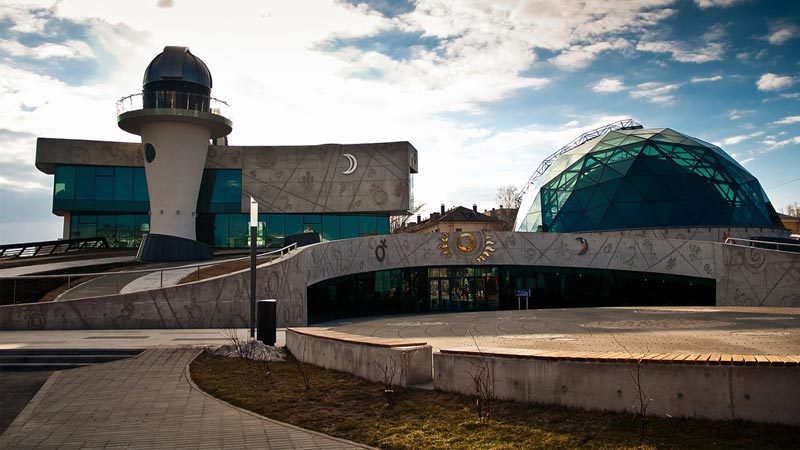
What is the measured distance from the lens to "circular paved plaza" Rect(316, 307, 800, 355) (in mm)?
15031

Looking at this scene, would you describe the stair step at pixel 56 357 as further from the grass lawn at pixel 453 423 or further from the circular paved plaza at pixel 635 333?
the circular paved plaza at pixel 635 333

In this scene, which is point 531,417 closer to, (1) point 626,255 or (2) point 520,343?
(2) point 520,343

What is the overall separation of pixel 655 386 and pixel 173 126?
3549cm

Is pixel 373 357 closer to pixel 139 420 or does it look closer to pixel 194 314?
pixel 139 420

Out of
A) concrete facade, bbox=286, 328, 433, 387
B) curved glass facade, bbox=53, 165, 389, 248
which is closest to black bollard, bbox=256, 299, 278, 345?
concrete facade, bbox=286, 328, 433, 387

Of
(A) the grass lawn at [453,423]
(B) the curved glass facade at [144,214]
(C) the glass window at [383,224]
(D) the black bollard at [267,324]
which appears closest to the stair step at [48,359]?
(D) the black bollard at [267,324]

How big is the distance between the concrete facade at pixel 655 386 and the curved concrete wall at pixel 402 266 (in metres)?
13.8

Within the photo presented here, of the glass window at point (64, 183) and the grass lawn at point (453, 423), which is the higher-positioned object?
the glass window at point (64, 183)

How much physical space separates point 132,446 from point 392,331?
53.8 feet

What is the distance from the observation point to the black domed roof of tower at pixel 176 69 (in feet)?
121

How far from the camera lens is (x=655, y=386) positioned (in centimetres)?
755

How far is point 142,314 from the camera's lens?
762 inches

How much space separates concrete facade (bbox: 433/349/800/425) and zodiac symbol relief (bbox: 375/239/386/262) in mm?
26515

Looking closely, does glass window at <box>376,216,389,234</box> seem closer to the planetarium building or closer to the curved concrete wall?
the planetarium building
